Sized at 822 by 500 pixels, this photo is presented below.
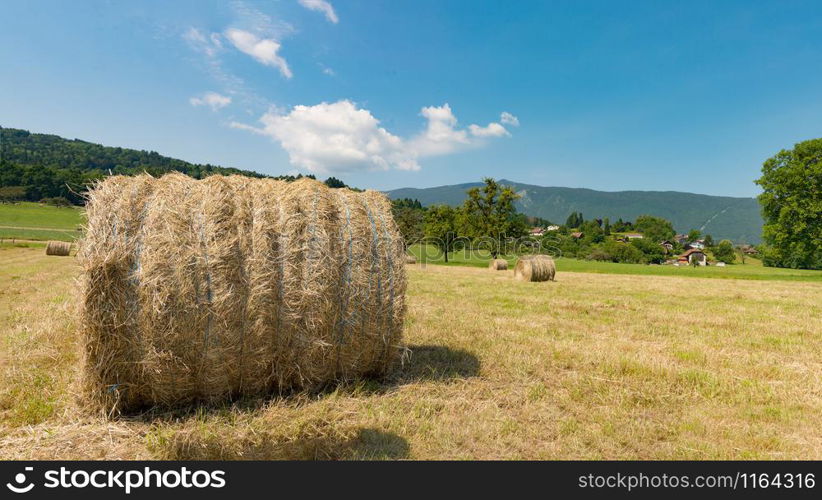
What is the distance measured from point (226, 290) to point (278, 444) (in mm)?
1489

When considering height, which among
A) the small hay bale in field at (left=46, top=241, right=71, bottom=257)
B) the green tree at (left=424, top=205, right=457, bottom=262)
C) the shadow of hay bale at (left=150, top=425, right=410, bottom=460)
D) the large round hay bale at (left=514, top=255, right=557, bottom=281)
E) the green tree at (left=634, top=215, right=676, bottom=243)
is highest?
the green tree at (left=634, top=215, right=676, bottom=243)

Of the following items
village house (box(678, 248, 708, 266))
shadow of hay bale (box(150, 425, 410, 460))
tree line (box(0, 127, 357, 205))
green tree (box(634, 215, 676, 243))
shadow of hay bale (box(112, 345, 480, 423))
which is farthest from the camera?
green tree (box(634, 215, 676, 243))

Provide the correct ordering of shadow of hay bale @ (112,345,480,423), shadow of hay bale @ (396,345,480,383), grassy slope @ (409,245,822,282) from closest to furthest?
shadow of hay bale @ (112,345,480,423) → shadow of hay bale @ (396,345,480,383) → grassy slope @ (409,245,822,282)

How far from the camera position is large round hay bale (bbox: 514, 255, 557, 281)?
19494mm

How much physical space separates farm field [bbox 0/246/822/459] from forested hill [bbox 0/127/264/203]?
253ft

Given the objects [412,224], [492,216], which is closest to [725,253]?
[492,216]

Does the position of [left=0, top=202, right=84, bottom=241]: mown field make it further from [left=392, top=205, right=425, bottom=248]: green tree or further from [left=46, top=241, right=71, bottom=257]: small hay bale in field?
[left=392, top=205, right=425, bottom=248]: green tree

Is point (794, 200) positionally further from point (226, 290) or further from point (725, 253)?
point (725, 253)

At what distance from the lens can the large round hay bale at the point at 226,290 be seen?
3906 millimetres

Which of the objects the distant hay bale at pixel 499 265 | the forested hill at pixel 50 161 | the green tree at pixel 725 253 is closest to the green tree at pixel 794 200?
the distant hay bale at pixel 499 265

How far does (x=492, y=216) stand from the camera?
4441cm

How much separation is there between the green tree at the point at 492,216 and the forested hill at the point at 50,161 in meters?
53.1

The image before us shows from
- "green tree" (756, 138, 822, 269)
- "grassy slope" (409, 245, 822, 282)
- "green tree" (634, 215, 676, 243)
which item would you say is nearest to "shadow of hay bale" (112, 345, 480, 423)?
"grassy slope" (409, 245, 822, 282)
